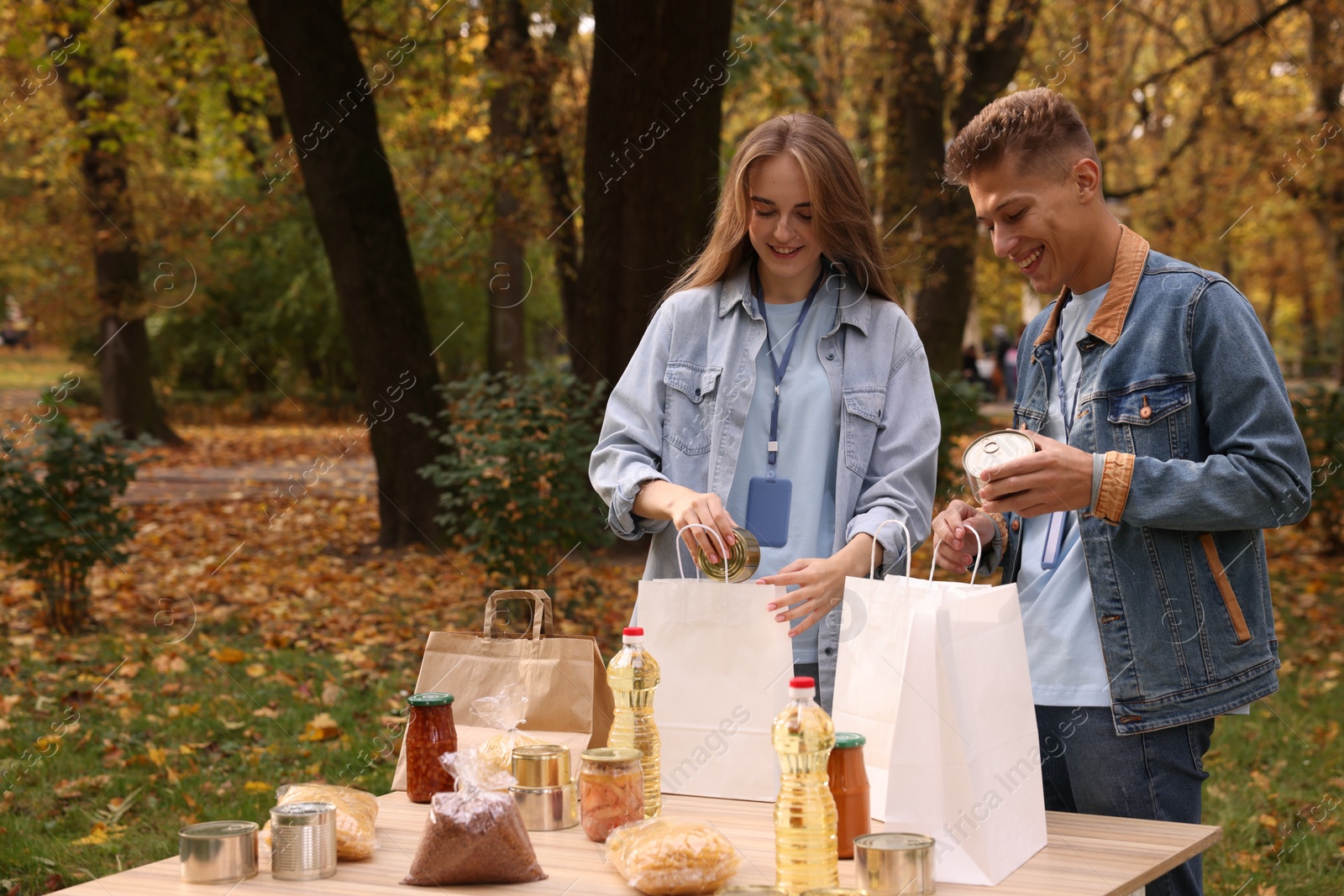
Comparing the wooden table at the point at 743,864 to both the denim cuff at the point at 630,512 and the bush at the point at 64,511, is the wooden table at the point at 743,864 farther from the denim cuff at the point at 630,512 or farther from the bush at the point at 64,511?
the bush at the point at 64,511

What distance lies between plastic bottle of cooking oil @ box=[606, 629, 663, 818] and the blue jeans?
0.75 meters

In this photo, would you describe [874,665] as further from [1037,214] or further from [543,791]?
[1037,214]

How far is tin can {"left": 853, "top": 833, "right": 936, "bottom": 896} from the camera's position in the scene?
1732 millimetres

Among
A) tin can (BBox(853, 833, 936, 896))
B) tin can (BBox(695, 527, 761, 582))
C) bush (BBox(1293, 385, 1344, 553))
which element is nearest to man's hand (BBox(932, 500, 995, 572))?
tin can (BBox(695, 527, 761, 582))

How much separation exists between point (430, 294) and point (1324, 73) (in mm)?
14761

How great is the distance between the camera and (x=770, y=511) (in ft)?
8.32

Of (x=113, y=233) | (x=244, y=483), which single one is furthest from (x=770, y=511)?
(x=113, y=233)

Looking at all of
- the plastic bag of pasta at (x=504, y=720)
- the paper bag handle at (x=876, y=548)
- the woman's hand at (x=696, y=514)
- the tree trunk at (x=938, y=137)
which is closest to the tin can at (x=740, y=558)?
the woman's hand at (x=696, y=514)

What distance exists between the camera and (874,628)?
1971 mm

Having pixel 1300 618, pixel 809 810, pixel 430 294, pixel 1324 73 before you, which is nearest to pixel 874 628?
pixel 809 810

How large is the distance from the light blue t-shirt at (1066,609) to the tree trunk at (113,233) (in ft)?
31.0

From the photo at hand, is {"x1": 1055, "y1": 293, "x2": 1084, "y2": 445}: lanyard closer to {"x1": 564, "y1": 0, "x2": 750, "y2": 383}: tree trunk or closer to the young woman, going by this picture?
the young woman

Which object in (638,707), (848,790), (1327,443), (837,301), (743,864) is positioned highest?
(1327,443)

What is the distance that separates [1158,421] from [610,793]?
1128mm
